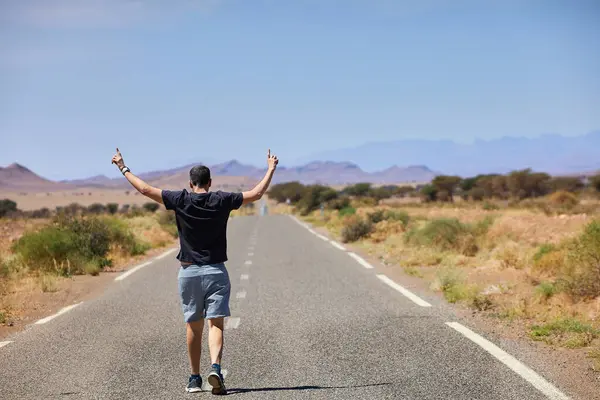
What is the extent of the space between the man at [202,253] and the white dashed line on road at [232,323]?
326 cm

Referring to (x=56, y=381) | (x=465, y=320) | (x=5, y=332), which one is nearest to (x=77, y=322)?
(x=5, y=332)

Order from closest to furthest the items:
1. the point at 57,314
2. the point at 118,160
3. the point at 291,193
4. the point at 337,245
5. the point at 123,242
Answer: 1. the point at 118,160
2. the point at 57,314
3. the point at 123,242
4. the point at 337,245
5. the point at 291,193

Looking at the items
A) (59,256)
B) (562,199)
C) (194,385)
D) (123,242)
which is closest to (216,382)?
(194,385)

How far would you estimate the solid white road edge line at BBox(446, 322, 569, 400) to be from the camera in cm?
667

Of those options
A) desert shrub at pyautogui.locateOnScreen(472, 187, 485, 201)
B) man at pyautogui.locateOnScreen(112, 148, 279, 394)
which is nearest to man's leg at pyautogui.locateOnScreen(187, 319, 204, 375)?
man at pyautogui.locateOnScreen(112, 148, 279, 394)

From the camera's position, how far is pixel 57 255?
740 inches

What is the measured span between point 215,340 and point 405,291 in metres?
7.32

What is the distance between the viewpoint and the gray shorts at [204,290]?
677 cm

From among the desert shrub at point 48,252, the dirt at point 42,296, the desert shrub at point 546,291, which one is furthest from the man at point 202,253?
the desert shrub at point 48,252

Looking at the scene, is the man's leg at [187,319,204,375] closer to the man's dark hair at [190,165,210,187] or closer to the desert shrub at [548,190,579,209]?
the man's dark hair at [190,165,210,187]

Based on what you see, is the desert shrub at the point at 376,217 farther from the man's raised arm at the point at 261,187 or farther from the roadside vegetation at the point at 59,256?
the man's raised arm at the point at 261,187

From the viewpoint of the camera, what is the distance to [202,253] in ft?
22.3

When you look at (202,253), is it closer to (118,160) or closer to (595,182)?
(118,160)

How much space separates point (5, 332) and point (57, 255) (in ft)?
28.4
